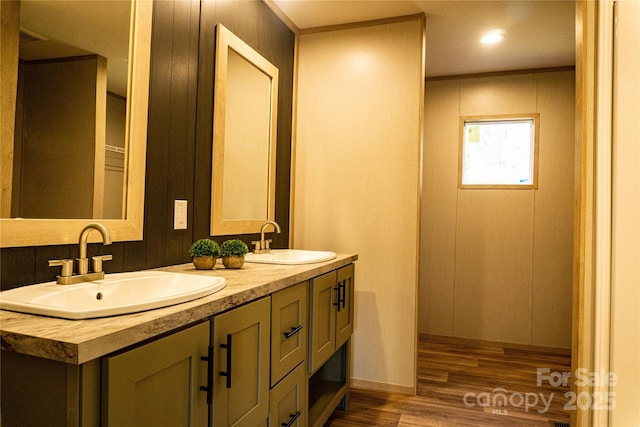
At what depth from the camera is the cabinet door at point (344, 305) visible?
2.16 metres

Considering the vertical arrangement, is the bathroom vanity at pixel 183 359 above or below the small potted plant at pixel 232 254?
below

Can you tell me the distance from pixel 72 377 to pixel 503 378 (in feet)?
9.69

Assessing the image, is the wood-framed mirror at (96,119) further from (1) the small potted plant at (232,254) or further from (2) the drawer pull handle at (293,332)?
(2) the drawer pull handle at (293,332)

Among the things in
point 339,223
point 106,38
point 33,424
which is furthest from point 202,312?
point 339,223

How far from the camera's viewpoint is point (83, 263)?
122 centimetres

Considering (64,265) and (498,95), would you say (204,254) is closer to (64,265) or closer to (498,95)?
(64,265)

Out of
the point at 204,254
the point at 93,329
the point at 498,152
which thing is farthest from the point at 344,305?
the point at 498,152

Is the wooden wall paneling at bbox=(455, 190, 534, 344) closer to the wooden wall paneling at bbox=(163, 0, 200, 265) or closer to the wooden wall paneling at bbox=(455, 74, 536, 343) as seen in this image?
the wooden wall paneling at bbox=(455, 74, 536, 343)

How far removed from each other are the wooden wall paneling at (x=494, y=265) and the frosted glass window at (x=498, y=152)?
0.42ft

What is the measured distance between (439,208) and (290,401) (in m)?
2.63

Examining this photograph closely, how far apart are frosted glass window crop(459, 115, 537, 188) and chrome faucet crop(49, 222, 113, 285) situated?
127 inches

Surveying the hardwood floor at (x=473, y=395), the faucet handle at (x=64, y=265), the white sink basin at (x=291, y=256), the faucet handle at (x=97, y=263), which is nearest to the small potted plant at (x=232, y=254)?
the white sink basin at (x=291, y=256)

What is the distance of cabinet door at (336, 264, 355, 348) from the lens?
7.09ft

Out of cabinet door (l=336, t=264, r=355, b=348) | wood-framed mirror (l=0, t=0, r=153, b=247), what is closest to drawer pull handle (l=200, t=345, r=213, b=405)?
wood-framed mirror (l=0, t=0, r=153, b=247)
